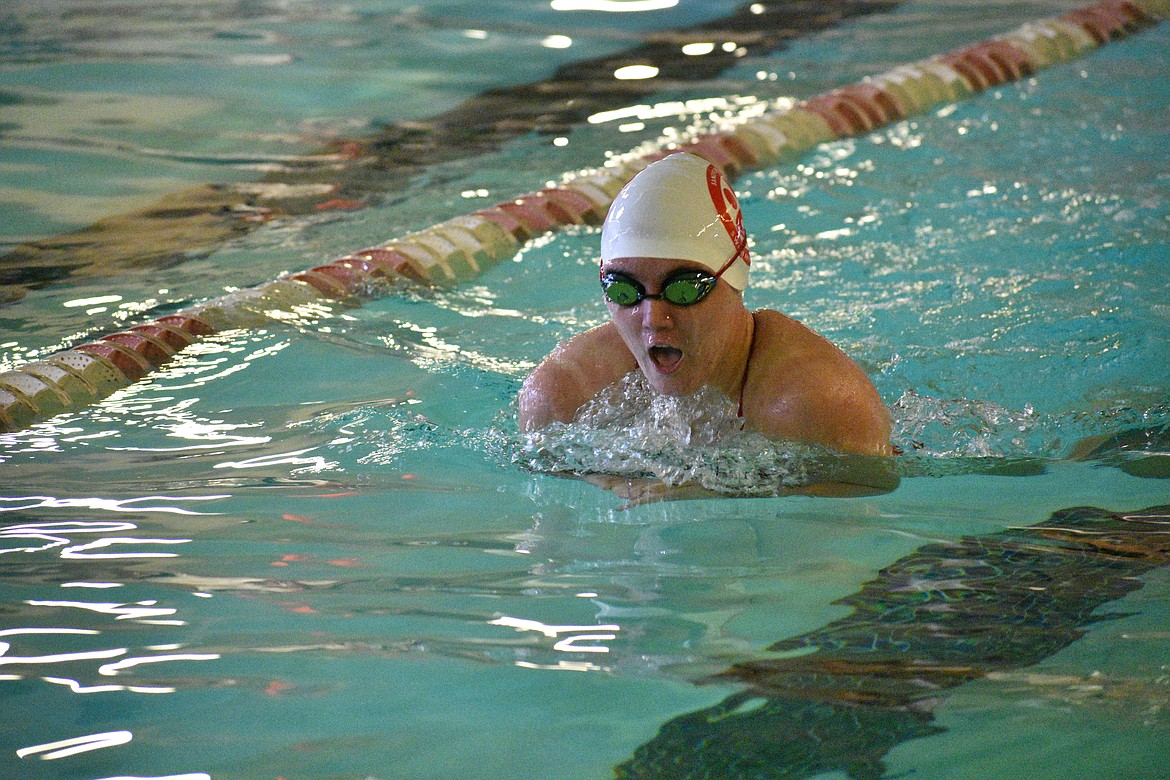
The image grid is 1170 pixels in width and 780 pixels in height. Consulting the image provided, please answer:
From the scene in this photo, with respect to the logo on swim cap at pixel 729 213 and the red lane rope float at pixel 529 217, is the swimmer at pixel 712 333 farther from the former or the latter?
the red lane rope float at pixel 529 217

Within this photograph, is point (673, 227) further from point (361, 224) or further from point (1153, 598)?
point (361, 224)

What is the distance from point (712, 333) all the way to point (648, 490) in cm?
38

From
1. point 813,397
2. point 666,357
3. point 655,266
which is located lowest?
point 813,397

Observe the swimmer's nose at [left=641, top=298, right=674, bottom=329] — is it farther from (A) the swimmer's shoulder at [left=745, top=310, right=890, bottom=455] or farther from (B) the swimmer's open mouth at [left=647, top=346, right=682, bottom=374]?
(A) the swimmer's shoulder at [left=745, top=310, right=890, bottom=455]

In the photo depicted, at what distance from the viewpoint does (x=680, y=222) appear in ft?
8.70

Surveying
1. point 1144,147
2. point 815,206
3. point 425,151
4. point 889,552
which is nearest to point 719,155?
point 815,206

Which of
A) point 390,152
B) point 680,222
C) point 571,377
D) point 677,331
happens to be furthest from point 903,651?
point 390,152

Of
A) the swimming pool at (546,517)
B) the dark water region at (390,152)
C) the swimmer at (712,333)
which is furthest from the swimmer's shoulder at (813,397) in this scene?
the dark water region at (390,152)

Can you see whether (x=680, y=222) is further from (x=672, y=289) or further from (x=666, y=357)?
(x=666, y=357)

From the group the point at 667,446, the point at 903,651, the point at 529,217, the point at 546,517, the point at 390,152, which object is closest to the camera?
the point at 903,651

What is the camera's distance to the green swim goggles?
262cm

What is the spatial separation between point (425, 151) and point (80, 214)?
1.80 m

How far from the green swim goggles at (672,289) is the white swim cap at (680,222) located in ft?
→ 0.12

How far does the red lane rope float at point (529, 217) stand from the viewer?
3564 mm
